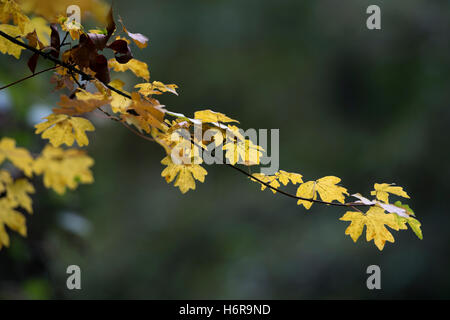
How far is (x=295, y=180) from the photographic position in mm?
686

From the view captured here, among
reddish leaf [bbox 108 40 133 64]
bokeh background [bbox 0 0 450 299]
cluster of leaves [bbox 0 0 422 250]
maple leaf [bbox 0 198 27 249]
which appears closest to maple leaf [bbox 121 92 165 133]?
cluster of leaves [bbox 0 0 422 250]

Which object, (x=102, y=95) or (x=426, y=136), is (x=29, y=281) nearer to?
(x=102, y=95)

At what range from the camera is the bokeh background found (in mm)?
3250

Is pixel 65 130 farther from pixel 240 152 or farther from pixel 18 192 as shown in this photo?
pixel 240 152

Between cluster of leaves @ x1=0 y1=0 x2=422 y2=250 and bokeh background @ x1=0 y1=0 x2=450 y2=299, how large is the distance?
2.27 metres

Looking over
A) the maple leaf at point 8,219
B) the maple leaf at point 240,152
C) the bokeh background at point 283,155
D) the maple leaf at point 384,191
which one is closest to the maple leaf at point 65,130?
the maple leaf at point 8,219

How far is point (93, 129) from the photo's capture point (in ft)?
1.81

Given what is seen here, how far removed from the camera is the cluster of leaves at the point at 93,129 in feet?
1.67

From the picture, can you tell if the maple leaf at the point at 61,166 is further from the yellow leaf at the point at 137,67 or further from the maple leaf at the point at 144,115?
the yellow leaf at the point at 137,67

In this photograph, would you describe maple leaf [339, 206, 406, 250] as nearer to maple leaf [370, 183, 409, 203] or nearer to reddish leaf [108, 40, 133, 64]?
maple leaf [370, 183, 409, 203]

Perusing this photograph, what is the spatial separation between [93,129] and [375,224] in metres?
0.48

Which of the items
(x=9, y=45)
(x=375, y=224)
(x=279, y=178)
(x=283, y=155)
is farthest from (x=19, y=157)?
(x=283, y=155)

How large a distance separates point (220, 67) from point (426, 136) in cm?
232
